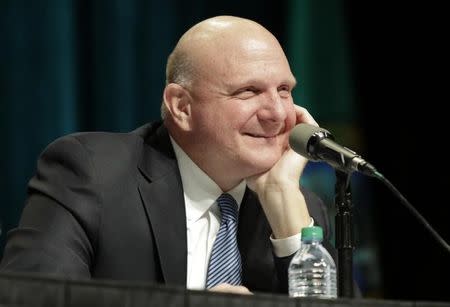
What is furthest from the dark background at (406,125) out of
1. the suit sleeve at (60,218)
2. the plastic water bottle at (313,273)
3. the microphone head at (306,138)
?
the microphone head at (306,138)

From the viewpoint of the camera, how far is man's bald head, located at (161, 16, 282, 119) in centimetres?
285

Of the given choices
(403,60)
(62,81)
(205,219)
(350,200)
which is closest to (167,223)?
(205,219)

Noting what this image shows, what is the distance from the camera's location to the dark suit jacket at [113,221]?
8.31ft

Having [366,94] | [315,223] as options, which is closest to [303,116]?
[315,223]

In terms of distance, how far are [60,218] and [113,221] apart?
0.15m

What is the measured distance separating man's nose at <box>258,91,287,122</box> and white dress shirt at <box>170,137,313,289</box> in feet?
0.74

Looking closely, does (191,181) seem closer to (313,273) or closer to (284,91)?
(284,91)

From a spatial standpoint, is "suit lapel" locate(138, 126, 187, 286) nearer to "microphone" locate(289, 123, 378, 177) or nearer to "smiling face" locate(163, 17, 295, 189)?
"smiling face" locate(163, 17, 295, 189)

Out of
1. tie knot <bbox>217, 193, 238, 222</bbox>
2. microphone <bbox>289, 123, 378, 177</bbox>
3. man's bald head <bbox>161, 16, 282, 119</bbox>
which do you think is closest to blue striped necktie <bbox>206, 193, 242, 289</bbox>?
tie knot <bbox>217, 193, 238, 222</bbox>

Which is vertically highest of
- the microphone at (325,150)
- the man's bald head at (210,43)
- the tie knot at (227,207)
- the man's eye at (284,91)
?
the man's bald head at (210,43)

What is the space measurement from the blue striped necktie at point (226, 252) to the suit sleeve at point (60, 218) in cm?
34

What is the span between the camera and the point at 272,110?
2.82 meters

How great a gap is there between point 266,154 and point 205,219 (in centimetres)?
25

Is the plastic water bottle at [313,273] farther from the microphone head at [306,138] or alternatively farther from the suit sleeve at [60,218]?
the suit sleeve at [60,218]
